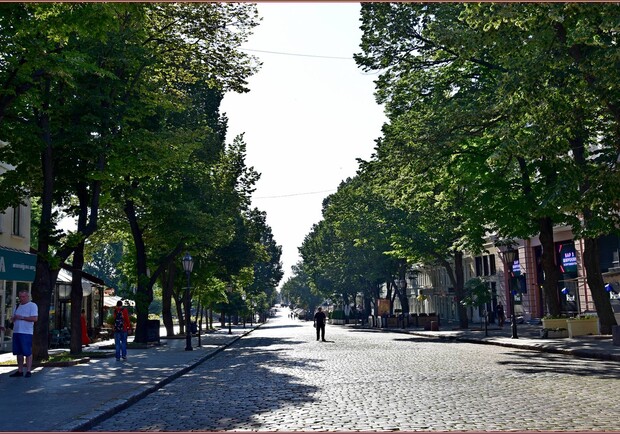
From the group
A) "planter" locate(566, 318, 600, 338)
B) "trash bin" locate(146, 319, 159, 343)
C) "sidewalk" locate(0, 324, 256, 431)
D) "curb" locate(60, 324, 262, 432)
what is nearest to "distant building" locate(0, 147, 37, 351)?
"trash bin" locate(146, 319, 159, 343)

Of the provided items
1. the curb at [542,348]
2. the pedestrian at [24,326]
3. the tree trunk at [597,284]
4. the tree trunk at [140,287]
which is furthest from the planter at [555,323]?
the pedestrian at [24,326]

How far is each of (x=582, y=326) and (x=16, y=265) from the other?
2339 centimetres

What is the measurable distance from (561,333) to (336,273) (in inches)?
1959

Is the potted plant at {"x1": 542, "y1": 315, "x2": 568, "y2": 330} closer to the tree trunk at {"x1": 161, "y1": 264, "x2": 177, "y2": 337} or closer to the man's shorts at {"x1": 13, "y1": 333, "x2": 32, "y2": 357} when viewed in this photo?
the tree trunk at {"x1": 161, "y1": 264, "x2": 177, "y2": 337}

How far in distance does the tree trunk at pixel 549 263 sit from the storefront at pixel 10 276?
21671mm

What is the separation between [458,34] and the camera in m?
22.0

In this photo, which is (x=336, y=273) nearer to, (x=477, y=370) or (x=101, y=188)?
(x=101, y=188)

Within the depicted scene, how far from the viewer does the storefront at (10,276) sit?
2908 cm

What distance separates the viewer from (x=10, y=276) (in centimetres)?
2952

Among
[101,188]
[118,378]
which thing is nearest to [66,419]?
[118,378]

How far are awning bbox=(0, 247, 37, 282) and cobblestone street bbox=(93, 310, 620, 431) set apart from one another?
1222 centimetres

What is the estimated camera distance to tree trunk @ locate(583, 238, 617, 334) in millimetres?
28094

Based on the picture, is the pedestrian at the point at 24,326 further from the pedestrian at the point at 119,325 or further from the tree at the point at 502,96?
the tree at the point at 502,96

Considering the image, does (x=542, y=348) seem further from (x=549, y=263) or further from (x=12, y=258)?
(x=12, y=258)
